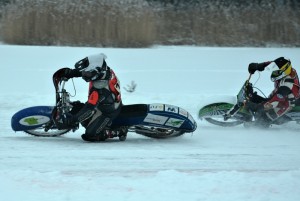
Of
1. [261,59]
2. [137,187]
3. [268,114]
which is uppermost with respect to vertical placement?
[261,59]

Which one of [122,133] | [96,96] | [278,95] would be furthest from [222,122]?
[96,96]

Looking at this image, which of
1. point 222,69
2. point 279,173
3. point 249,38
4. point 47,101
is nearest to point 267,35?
point 249,38

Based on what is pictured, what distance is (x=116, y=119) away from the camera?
852cm

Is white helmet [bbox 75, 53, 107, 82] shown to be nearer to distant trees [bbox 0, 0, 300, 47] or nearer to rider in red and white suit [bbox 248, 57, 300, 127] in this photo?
rider in red and white suit [bbox 248, 57, 300, 127]

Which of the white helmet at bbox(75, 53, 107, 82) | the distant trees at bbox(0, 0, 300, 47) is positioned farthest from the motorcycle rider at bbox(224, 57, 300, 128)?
the distant trees at bbox(0, 0, 300, 47)

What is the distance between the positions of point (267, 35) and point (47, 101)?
13.3 metres

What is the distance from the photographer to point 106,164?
711cm

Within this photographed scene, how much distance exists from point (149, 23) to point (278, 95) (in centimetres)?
1094

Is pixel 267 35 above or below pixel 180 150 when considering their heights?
above

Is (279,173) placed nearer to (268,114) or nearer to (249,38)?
(268,114)

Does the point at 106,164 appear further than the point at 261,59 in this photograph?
No

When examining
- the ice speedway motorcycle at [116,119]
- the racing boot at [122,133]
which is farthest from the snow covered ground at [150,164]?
the ice speedway motorcycle at [116,119]

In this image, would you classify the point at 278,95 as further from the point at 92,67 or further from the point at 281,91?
the point at 92,67

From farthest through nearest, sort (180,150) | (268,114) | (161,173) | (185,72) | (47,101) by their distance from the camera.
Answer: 1. (185,72)
2. (47,101)
3. (268,114)
4. (180,150)
5. (161,173)
